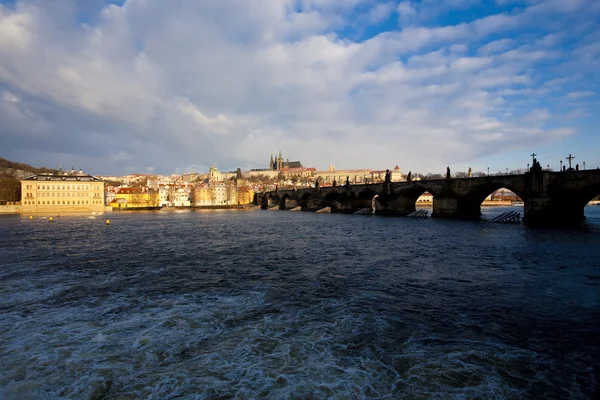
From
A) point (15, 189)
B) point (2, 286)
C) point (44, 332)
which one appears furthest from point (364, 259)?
point (15, 189)

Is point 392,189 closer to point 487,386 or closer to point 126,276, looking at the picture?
point 126,276

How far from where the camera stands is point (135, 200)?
12438 cm

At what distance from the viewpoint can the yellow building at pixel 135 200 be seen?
117250 mm

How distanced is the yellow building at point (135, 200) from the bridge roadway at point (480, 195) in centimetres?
6511

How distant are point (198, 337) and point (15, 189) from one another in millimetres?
124393

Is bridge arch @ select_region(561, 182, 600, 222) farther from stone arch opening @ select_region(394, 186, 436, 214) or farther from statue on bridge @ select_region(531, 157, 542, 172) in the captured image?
stone arch opening @ select_region(394, 186, 436, 214)

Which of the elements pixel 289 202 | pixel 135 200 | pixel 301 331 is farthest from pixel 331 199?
pixel 301 331

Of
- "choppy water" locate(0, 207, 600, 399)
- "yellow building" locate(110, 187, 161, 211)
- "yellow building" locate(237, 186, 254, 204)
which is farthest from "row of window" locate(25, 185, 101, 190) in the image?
"choppy water" locate(0, 207, 600, 399)

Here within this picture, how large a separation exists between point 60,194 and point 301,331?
11144 cm

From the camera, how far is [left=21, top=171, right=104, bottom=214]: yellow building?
92188mm

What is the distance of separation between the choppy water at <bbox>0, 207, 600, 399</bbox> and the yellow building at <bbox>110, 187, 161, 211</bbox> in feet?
362

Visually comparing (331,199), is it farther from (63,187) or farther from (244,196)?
(63,187)

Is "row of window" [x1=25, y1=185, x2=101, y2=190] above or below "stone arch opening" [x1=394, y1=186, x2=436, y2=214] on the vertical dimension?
above

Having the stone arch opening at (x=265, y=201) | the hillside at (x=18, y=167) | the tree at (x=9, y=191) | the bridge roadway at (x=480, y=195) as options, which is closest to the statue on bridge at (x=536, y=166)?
the bridge roadway at (x=480, y=195)
